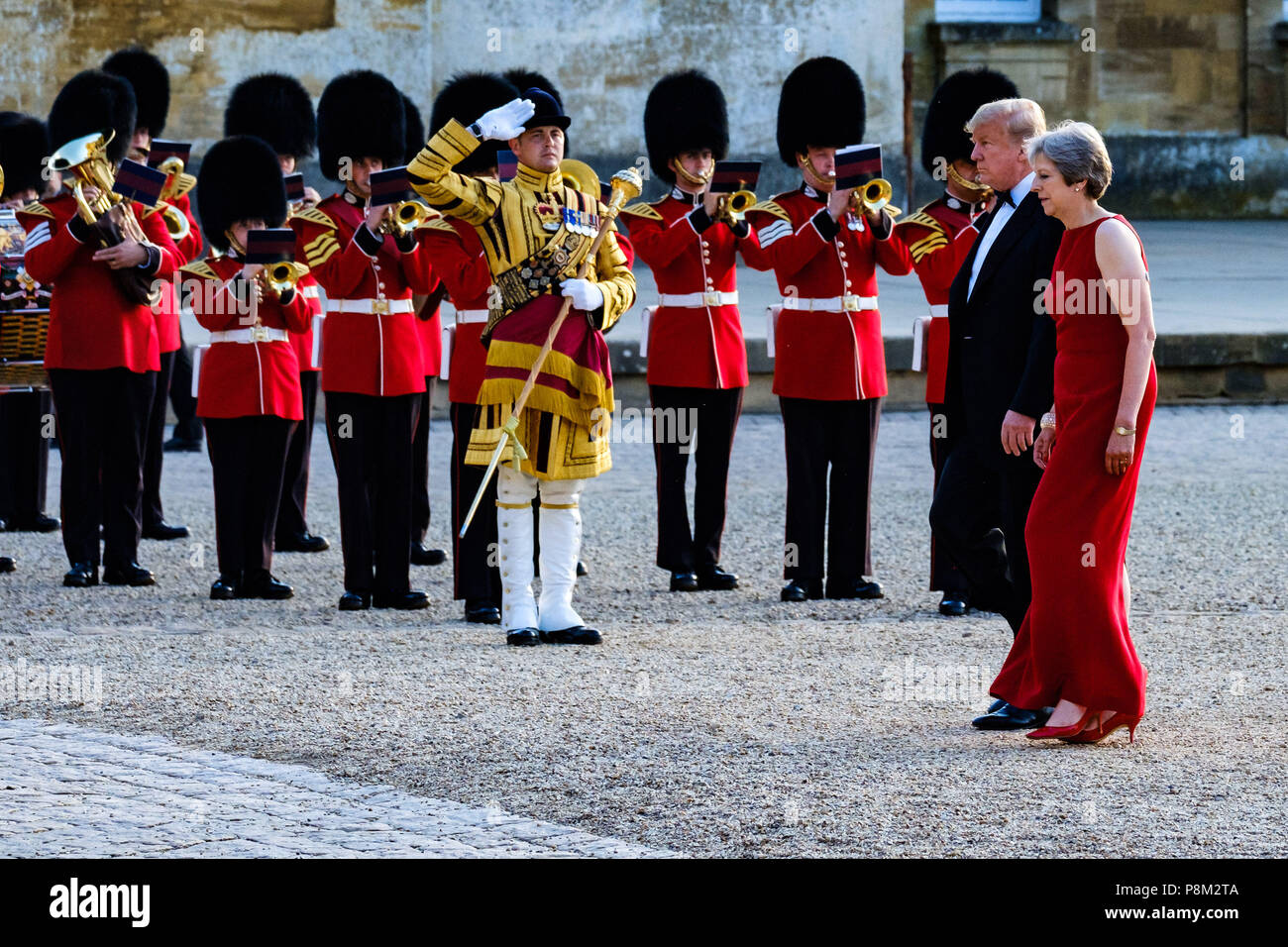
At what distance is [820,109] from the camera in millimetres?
7359

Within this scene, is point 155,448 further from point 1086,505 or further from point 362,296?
point 1086,505

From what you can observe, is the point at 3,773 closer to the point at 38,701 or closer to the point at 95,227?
the point at 38,701

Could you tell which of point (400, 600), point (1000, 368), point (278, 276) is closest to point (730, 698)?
point (1000, 368)

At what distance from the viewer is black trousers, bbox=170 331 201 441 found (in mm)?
9773

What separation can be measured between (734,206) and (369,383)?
50.9 inches

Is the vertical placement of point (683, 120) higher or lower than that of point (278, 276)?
higher

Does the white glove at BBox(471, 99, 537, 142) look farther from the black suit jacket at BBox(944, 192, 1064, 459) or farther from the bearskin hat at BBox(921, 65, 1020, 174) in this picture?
the bearskin hat at BBox(921, 65, 1020, 174)

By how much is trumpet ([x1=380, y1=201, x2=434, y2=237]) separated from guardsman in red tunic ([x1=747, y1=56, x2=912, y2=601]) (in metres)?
1.06

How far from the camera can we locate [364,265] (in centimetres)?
695

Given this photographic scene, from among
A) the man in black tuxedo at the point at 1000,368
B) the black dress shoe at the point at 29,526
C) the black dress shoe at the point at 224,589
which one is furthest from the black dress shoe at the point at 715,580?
the black dress shoe at the point at 29,526

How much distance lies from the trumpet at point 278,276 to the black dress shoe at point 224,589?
91 cm

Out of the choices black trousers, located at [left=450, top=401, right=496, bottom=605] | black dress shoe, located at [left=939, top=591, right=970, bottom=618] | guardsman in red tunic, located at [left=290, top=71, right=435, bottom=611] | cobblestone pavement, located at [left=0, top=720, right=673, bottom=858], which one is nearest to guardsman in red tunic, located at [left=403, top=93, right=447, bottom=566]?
guardsman in red tunic, located at [left=290, top=71, right=435, bottom=611]

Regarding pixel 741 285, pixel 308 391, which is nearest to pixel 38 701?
pixel 308 391
